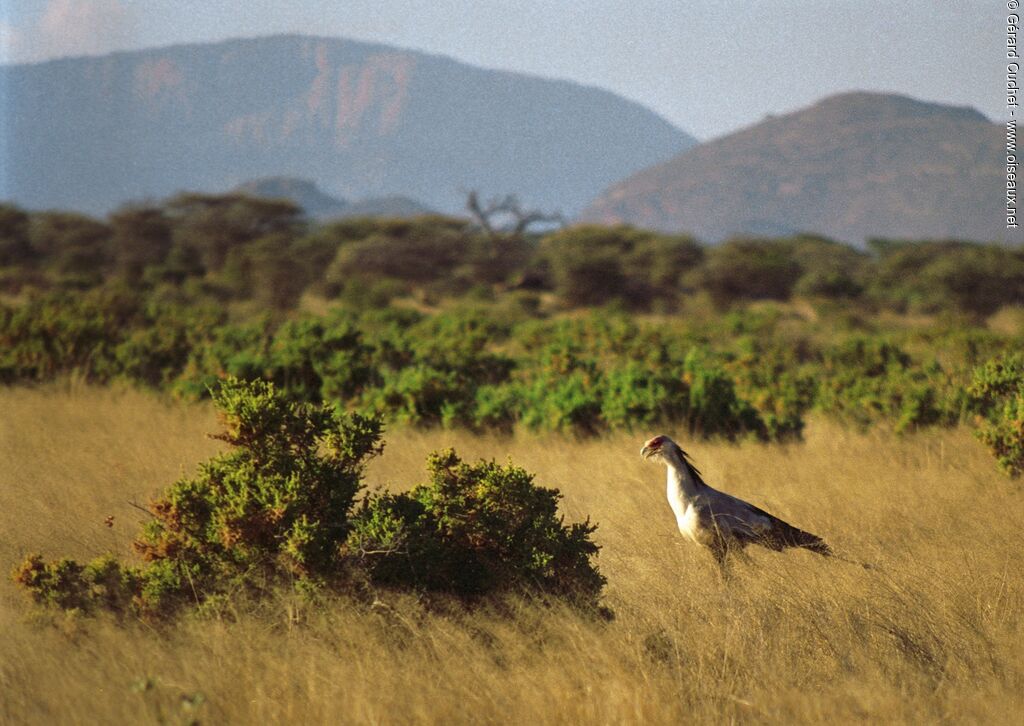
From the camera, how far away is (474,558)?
13.2 ft

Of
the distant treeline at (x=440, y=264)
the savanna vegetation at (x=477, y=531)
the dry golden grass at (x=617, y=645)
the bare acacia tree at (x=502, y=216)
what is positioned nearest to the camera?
the dry golden grass at (x=617, y=645)

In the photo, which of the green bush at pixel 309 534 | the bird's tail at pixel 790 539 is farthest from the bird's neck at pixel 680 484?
the green bush at pixel 309 534

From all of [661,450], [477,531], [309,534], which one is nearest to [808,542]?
[661,450]

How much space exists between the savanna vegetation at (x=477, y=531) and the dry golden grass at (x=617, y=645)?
1 cm

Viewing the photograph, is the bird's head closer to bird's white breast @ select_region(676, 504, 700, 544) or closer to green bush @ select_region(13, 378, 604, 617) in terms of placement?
bird's white breast @ select_region(676, 504, 700, 544)

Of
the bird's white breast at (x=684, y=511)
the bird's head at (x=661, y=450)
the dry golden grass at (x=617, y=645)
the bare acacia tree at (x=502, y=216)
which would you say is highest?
the bare acacia tree at (x=502, y=216)

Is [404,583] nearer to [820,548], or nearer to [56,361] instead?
[820,548]

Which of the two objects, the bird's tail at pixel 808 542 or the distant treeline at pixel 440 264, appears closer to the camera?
the bird's tail at pixel 808 542

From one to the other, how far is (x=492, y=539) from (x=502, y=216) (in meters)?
42.1

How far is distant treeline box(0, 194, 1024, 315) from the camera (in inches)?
1137

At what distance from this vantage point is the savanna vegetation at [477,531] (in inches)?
131

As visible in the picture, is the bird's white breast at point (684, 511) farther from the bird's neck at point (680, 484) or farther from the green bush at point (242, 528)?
the green bush at point (242, 528)

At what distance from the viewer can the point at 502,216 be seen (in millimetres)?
45469

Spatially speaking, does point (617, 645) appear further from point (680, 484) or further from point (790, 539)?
point (790, 539)
